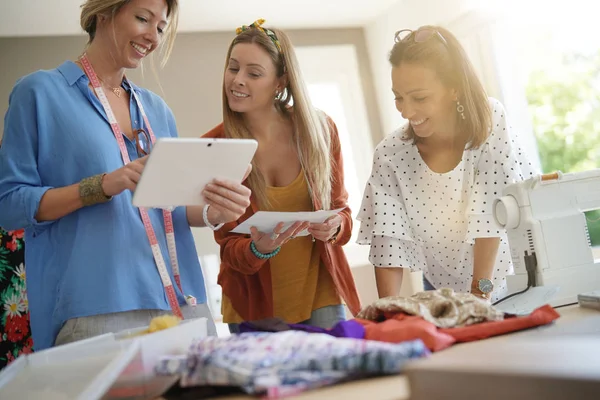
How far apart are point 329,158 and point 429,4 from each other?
2975mm

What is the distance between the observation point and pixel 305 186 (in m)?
2.19

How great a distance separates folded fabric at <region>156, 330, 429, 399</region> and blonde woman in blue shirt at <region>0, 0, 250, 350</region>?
65cm

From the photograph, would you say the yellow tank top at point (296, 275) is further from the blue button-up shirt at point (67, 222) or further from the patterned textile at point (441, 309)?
the patterned textile at point (441, 309)

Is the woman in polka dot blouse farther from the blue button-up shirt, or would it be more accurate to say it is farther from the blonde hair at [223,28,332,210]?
the blue button-up shirt

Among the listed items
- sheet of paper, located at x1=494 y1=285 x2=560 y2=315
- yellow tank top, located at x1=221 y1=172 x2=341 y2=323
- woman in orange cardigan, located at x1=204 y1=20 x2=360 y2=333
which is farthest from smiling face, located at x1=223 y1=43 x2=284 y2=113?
sheet of paper, located at x1=494 y1=285 x2=560 y2=315

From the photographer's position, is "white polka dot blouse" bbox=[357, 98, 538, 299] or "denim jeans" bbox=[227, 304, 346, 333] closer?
"white polka dot blouse" bbox=[357, 98, 538, 299]

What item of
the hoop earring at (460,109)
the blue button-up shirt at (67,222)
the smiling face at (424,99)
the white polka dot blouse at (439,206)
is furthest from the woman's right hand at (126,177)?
the hoop earring at (460,109)

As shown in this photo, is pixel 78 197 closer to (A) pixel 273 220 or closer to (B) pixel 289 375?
(A) pixel 273 220

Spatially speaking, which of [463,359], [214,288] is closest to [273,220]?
[463,359]

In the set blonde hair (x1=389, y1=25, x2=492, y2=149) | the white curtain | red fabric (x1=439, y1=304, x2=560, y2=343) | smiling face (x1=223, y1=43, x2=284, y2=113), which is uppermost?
the white curtain

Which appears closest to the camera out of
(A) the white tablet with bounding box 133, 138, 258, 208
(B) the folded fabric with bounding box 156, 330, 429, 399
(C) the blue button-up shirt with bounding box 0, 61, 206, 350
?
(B) the folded fabric with bounding box 156, 330, 429, 399

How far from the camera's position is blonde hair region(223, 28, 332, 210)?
2148 mm

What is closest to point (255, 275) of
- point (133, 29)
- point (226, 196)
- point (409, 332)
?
point (226, 196)

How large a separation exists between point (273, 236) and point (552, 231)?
74cm
